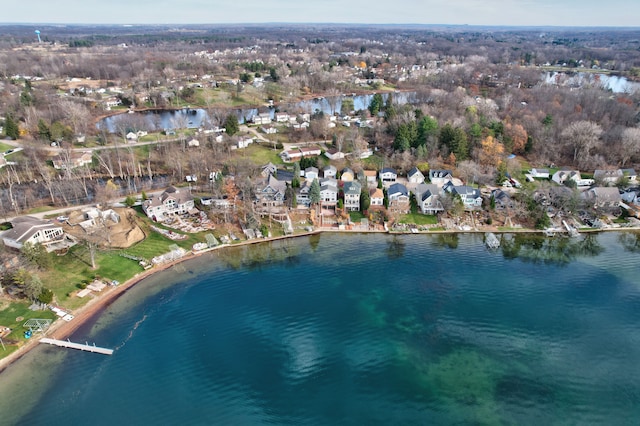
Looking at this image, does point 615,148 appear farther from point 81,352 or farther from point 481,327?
point 81,352

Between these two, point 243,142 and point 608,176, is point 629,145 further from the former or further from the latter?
point 243,142

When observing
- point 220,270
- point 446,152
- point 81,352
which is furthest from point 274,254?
point 446,152

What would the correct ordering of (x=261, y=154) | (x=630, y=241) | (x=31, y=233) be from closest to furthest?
(x=31, y=233) → (x=630, y=241) → (x=261, y=154)

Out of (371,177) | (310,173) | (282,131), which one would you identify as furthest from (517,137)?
(282,131)

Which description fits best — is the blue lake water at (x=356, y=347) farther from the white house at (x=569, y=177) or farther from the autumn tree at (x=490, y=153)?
the autumn tree at (x=490, y=153)

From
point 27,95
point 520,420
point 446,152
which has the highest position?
point 27,95

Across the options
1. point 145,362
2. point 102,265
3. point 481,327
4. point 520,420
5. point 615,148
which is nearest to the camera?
point 520,420

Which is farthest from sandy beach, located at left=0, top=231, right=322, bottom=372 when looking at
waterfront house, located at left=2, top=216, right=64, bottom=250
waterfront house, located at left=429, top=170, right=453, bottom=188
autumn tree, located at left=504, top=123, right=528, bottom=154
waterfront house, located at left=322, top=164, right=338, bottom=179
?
autumn tree, located at left=504, top=123, right=528, bottom=154

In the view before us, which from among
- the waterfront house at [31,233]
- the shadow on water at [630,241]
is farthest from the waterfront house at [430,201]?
the waterfront house at [31,233]
